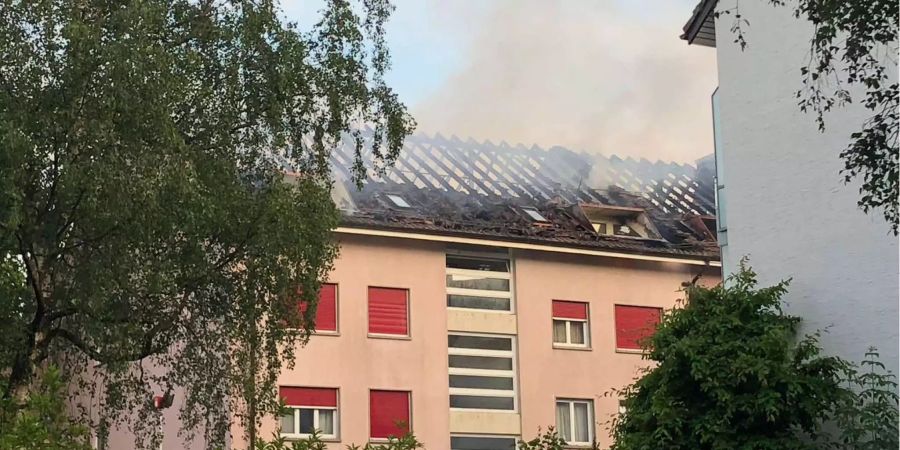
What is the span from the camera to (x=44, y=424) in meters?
12.9

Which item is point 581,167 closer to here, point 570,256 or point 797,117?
point 570,256

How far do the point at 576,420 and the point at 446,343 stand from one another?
3.82 metres

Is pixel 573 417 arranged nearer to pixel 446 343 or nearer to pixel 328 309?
pixel 446 343

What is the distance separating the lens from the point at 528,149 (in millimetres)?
38875

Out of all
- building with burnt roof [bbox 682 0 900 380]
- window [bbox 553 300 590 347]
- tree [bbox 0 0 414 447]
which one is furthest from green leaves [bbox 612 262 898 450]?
window [bbox 553 300 590 347]

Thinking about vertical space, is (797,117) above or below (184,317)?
above

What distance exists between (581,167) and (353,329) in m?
10.8

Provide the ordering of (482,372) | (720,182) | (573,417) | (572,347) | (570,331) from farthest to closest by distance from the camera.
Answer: (570,331) < (572,347) < (573,417) < (482,372) < (720,182)

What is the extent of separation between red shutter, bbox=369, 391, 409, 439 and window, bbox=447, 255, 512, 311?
2.59 m

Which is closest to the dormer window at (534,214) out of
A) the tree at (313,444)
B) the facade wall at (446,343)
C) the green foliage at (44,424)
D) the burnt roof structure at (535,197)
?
the burnt roof structure at (535,197)

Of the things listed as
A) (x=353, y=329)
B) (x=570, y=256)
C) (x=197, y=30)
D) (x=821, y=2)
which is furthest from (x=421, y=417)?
(x=821, y=2)

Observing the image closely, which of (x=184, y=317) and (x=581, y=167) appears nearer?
(x=184, y=317)

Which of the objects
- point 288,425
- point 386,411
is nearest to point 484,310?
point 386,411

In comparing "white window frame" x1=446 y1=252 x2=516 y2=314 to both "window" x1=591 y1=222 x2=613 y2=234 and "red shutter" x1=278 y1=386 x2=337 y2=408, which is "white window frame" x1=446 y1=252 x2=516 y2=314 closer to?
"window" x1=591 y1=222 x2=613 y2=234
